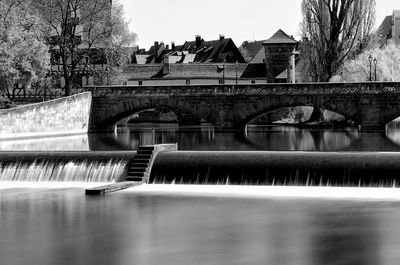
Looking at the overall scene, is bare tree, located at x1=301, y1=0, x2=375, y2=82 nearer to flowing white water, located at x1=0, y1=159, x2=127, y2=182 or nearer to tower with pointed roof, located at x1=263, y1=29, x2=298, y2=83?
tower with pointed roof, located at x1=263, y1=29, x2=298, y2=83

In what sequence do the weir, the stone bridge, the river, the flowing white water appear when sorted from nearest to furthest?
the river → the weir → the flowing white water → the stone bridge

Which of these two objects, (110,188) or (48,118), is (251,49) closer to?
(48,118)

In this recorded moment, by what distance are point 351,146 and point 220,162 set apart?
1570 cm

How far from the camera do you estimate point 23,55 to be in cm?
5878

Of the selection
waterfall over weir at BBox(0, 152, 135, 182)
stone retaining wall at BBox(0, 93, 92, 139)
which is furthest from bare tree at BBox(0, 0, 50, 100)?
waterfall over weir at BBox(0, 152, 135, 182)

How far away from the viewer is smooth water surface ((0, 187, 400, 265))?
63.5ft

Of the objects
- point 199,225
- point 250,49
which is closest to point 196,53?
point 250,49

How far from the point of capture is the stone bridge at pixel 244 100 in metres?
63.5

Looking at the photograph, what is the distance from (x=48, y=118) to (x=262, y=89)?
17463mm

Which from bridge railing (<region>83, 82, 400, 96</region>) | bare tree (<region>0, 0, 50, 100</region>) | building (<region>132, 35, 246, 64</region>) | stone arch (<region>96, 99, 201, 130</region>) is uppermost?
building (<region>132, 35, 246, 64</region>)

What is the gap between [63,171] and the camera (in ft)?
113

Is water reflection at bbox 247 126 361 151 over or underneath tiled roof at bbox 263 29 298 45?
underneath

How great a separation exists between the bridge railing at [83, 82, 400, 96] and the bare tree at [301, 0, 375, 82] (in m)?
10.1

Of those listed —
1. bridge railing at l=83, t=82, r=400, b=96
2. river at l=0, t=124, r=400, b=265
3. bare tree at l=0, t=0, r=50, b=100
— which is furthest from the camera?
bridge railing at l=83, t=82, r=400, b=96
